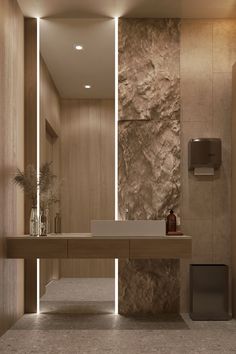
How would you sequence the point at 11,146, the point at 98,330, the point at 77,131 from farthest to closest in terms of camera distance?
the point at 77,131, the point at 11,146, the point at 98,330

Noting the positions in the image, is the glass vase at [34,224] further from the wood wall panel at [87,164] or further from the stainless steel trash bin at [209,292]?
the stainless steel trash bin at [209,292]

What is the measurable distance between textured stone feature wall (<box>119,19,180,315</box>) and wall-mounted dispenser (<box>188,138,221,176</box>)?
0.57 feet

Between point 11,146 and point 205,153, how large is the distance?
5.55 feet

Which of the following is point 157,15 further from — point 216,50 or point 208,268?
point 208,268

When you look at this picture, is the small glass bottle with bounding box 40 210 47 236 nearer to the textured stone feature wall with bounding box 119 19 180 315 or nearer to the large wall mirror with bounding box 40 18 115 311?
the large wall mirror with bounding box 40 18 115 311

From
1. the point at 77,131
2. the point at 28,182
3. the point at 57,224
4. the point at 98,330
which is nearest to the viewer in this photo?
the point at 98,330

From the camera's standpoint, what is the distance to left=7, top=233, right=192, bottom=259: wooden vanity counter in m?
3.92

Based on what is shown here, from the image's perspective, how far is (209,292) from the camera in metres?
4.36

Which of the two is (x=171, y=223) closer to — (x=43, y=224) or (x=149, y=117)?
(x=149, y=117)

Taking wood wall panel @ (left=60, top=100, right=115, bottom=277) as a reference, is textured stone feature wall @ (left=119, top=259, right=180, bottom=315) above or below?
below

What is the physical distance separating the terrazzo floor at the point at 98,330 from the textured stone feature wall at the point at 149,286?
135mm

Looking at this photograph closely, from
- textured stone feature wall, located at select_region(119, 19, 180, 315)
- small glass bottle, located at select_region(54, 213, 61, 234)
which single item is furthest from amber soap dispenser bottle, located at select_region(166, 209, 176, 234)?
small glass bottle, located at select_region(54, 213, 61, 234)

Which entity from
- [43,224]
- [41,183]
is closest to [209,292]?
[43,224]

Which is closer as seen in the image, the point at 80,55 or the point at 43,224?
the point at 43,224
